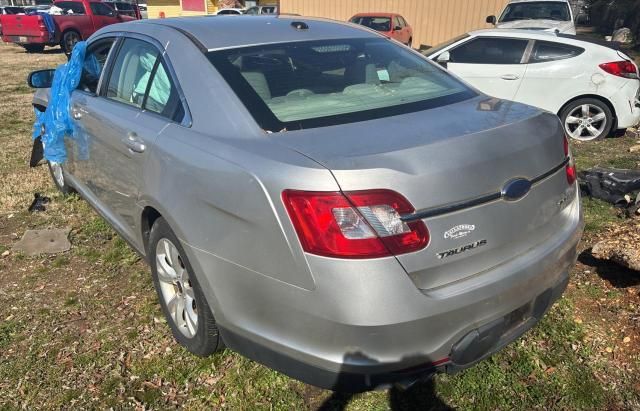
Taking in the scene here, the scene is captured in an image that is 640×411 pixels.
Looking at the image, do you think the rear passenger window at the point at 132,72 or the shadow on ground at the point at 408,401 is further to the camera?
the rear passenger window at the point at 132,72

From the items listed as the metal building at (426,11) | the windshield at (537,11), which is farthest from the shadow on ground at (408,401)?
the metal building at (426,11)

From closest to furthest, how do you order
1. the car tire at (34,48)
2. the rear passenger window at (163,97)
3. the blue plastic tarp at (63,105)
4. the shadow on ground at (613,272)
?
the rear passenger window at (163,97) < the shadow on ground at (613,272) < the blue plastic tarp at (63,105) < the car tire at (34,48)

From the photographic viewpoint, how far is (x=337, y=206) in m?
1.76

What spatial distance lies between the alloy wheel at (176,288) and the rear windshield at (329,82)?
0.83 m

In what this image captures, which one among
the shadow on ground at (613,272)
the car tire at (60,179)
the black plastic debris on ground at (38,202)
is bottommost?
the black plastic debris on ground at (38,202)

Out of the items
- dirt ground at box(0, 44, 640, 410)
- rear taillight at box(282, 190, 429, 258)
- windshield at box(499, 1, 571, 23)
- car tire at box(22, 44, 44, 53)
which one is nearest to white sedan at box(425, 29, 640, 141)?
dirt ground at box(0, 44, 640, 410)

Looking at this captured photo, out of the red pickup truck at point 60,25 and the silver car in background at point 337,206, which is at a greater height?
the silver car in background at point 337,206

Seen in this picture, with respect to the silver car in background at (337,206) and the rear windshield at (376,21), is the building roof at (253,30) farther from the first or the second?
the rear windshield at (376,21)

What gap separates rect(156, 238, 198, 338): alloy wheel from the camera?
8.38 ft

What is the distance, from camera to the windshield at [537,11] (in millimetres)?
11594

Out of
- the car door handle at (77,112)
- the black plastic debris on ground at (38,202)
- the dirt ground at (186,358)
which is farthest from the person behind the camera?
the black plastic debris on ground at (38,202)

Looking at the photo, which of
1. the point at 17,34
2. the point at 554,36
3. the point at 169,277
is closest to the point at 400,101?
the point at 169,277

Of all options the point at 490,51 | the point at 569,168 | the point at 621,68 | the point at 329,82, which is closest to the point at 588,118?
the point at 621,68

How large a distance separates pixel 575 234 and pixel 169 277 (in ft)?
6.38
